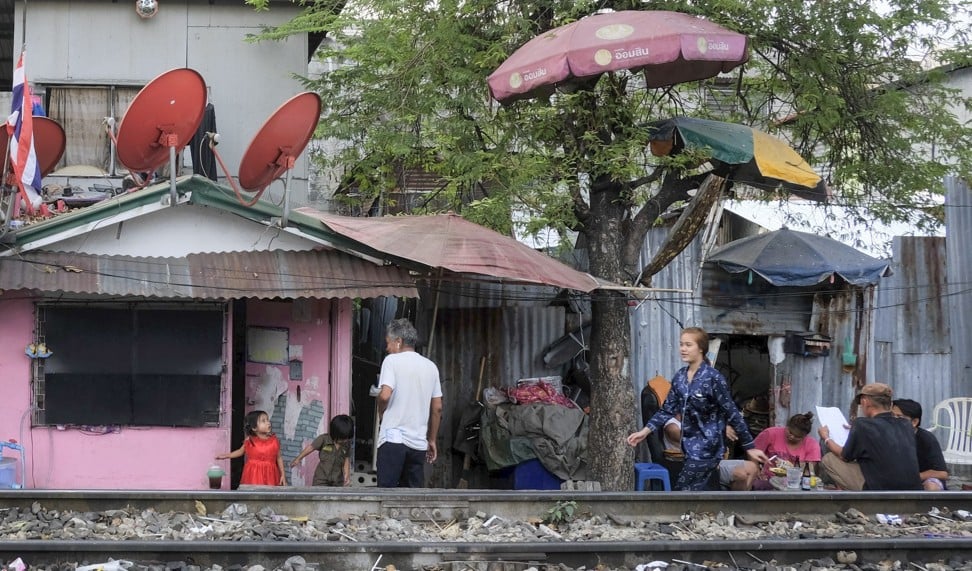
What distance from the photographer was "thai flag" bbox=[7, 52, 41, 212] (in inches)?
364

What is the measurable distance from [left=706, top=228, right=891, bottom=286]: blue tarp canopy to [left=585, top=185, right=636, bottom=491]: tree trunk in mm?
2259

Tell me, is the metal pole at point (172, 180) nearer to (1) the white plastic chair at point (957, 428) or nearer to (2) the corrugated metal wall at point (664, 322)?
(2) the corrugated metal wall at point (664, 322)

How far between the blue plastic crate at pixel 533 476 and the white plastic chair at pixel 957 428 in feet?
16.4

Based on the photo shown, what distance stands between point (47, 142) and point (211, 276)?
3.02 meters

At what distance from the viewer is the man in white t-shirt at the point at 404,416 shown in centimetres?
857

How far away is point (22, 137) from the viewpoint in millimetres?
9281

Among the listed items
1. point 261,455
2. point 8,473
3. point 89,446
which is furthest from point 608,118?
point 8,473

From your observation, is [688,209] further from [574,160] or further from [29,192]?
[29,192]

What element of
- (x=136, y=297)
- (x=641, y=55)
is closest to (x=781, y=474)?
(x=641, y=55)

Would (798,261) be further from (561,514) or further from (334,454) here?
(561,514)

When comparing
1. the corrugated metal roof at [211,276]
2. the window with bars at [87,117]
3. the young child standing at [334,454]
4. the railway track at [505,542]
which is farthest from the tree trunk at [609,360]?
the window with bars at [87,117]

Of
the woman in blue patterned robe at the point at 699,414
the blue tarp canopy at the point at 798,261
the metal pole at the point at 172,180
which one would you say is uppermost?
the metal pole at the point at 172,180

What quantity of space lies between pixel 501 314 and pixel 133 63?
19.9ft

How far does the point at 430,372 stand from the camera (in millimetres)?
8742
